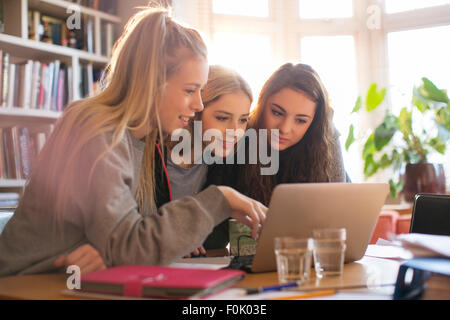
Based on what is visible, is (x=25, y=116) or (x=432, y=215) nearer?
(x=432, y=215)

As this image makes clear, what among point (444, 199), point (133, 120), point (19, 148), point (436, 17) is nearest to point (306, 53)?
point (436, 17)

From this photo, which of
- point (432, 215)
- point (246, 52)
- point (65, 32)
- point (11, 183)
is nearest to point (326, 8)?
point (246, 52)

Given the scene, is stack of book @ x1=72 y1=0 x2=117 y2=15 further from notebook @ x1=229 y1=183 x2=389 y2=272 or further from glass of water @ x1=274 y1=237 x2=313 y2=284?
glass of water @ x1=274 y1=237 x2=313 y2=284

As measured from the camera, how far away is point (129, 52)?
3.42 ft

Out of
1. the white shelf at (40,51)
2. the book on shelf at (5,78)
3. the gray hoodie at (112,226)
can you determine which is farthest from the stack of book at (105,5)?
the gray hoodie at (112,226)

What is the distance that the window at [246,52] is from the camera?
3.63m

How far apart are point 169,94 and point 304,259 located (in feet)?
1.64

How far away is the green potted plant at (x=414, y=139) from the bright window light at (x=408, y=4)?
82cm

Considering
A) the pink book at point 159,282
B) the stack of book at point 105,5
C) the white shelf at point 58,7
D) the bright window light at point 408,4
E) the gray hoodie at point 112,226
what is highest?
the bright window light at point 408,4

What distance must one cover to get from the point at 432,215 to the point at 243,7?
288cm

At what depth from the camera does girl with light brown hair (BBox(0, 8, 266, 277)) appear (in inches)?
32.6

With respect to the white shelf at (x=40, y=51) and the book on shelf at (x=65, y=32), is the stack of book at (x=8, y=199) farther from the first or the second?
the book on shelf at (x=65, y=32)

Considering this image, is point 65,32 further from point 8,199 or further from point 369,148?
point 369,148

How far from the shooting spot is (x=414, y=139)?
3141 millimetres
